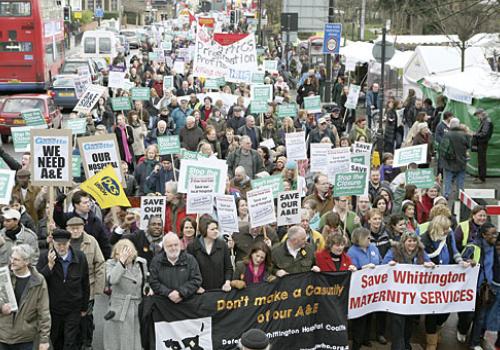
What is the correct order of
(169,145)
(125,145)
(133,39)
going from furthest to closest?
(133,39) < (125,145) < (169,145)

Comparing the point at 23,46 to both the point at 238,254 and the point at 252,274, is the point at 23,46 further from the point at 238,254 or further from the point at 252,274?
the point at 252,274

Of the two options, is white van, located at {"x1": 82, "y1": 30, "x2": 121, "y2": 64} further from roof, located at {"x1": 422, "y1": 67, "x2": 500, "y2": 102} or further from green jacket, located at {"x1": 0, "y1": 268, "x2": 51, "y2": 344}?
green jacket, located at {"x1": 0, "y1": 268, "x2": 51, "y2": 344}

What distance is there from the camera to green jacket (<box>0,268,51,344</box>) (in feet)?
26.1

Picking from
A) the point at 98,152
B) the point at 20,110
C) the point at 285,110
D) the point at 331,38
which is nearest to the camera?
the point at 98,152

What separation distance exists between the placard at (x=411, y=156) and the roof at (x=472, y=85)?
19.9 ft

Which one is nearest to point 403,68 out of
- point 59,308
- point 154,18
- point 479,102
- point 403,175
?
point 479,102

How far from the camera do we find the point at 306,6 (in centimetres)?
3884

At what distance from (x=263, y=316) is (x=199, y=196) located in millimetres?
2362

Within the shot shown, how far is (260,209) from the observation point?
10.0m

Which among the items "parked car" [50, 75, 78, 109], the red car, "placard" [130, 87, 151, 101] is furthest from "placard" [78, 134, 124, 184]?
"parked car" [50, 75, 78, 109]

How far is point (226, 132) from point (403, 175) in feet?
15.1

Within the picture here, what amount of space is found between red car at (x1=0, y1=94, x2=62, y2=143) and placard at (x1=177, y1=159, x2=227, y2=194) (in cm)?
1344

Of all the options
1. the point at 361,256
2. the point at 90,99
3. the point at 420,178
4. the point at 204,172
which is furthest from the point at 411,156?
the point at 90,99

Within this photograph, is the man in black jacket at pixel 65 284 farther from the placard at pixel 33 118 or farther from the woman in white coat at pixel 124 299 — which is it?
the placard at pixel 33 118
